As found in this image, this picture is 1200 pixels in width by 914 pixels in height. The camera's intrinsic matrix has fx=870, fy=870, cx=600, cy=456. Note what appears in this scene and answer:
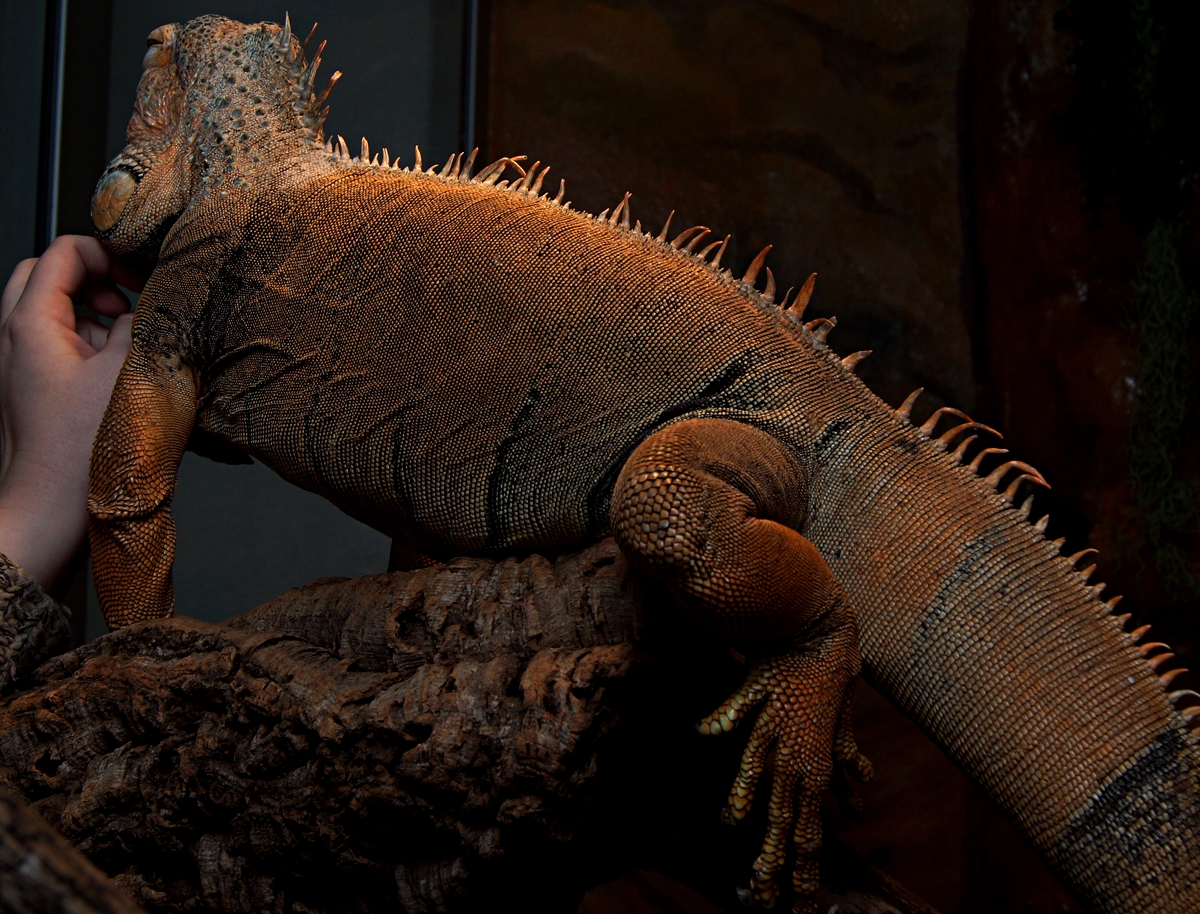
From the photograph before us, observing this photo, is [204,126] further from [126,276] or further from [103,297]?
[103,297]

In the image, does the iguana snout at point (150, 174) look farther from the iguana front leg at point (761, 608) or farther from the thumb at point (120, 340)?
the iguana front leg at point (761, 608)

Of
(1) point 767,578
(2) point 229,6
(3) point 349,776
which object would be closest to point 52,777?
(3) point 349,776

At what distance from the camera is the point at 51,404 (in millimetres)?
2611

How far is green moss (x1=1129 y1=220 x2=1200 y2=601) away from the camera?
3775mm

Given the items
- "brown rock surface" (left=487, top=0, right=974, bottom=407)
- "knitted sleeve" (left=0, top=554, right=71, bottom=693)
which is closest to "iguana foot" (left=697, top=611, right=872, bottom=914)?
"knitted sleeve" (left=0, top=554, right=71, bottom=693)

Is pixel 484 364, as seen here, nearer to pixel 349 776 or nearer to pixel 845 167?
pixel 349 776

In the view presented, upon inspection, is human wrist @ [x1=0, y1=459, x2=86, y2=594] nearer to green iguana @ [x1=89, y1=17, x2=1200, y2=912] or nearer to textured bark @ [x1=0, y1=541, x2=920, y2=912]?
green iguana @ [x1=89, y1=17, x2=1200, y2=912]

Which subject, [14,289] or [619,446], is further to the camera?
[14,289]

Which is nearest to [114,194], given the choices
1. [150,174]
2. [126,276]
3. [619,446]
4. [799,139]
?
[150,174]

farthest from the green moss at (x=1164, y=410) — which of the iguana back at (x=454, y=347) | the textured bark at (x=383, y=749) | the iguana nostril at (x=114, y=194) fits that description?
the iguana nostril at (x=114, y=194)

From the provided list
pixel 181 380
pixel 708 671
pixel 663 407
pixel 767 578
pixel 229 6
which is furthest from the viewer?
pixel 229 6

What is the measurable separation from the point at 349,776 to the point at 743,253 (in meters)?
3.19

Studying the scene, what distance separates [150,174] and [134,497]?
101 centimetres

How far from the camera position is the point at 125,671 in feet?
6.54
